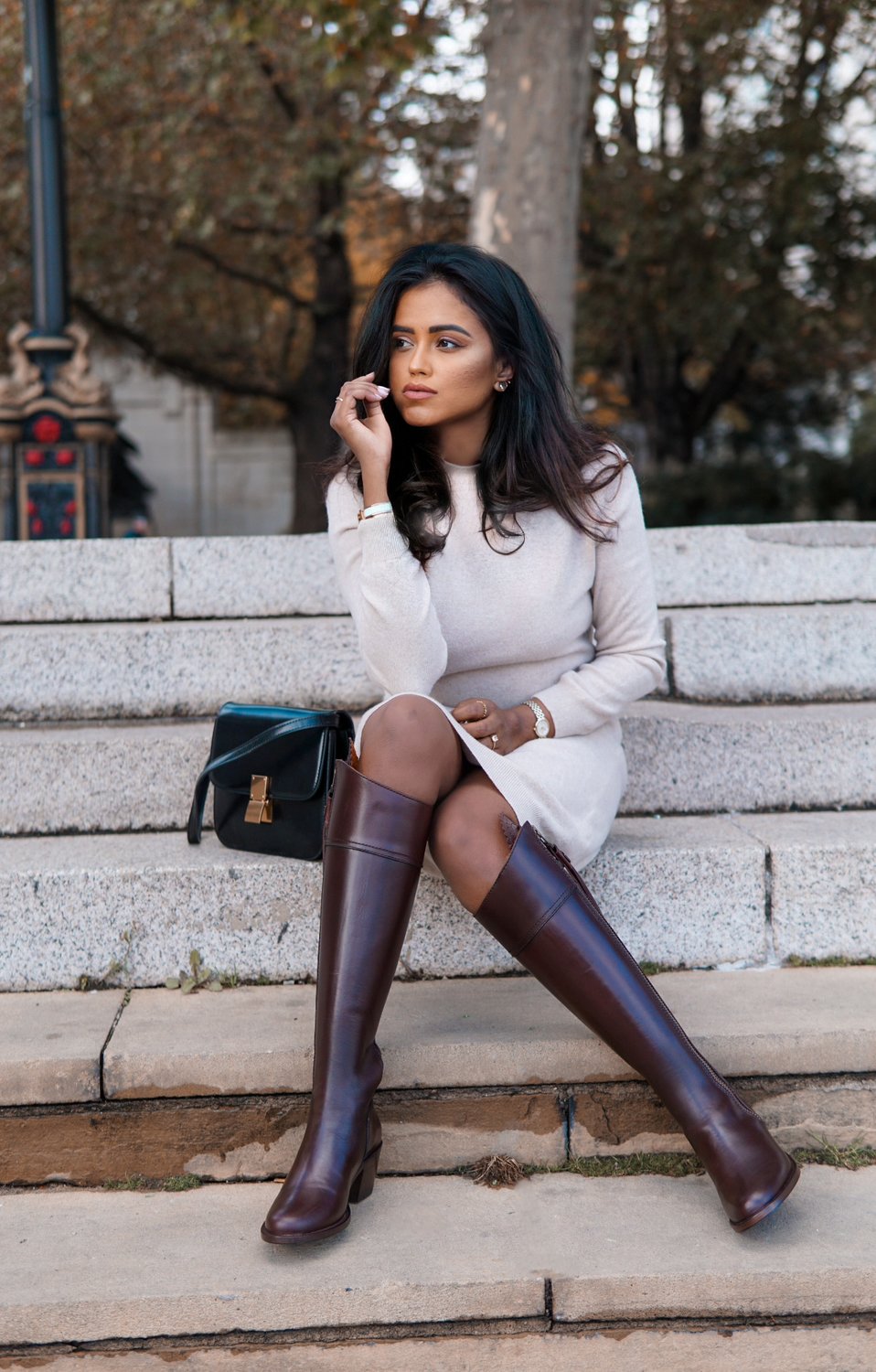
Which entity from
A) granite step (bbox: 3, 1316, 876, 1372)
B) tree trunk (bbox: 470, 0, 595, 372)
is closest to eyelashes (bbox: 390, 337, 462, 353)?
granite step (bbox: 3, 1316, 876, 1372)

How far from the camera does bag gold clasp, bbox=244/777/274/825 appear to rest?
2.80m

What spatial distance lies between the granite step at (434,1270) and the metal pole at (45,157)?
203 inches

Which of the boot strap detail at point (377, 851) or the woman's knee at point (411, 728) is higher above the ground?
the woman's knee at point (411, 728)

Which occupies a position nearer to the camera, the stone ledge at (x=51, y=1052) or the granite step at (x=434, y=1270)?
the granite step at (x=434, y=1270)

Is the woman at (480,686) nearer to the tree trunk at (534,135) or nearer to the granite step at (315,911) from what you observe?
the granite step at (315,911)

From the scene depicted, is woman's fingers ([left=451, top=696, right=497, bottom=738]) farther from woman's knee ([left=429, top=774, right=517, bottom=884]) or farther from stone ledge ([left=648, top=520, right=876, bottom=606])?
stone ledge ([left=648, top=520, right=876, bottom=606])

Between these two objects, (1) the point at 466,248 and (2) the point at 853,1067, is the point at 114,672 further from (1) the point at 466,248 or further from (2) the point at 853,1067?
(2) the point at 853,1067

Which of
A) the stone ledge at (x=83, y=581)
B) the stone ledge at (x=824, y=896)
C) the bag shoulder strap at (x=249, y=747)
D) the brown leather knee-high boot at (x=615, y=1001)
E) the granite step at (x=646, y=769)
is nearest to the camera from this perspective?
the brown leather knee-high boot at (x=615, y=1001)

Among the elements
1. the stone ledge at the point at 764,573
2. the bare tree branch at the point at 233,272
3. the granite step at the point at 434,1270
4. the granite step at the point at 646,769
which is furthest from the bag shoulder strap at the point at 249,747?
the bare tree branch at the point at 233,272

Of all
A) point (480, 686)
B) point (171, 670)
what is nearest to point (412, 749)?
point (480, 686)

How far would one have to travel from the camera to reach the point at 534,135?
6258 millimetres

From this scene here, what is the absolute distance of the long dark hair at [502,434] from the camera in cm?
268

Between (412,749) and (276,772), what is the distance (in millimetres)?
582

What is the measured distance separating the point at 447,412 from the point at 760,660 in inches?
58.4
